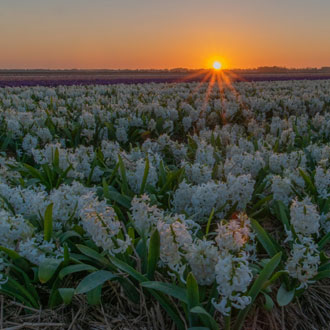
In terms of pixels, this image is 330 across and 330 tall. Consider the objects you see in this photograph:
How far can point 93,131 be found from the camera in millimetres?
7844

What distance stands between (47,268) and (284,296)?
1.49 meters

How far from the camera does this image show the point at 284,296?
2.42 meters

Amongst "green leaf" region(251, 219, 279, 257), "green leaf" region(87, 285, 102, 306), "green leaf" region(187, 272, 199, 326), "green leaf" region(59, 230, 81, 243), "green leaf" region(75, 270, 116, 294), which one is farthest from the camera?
"green leaf" region(251, 219, 279, 257)

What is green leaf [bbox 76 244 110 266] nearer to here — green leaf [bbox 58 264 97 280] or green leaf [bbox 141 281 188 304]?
green leaf [bbox 58 264 97 280]

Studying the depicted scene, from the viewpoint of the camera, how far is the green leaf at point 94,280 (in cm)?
226

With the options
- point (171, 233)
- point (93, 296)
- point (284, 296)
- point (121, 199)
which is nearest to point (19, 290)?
point (93, 296)

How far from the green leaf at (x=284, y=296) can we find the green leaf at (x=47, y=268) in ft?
4.56

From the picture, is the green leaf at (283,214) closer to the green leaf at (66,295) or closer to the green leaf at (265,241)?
the green leaf at (265,241)

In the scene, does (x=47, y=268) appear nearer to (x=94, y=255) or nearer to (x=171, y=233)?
(x=94, y=255)

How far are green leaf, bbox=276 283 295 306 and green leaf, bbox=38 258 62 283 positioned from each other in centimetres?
139

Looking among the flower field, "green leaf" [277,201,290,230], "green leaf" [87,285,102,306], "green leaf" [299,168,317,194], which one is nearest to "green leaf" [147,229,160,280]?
the flower field

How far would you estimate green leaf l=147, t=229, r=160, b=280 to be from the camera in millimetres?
2406

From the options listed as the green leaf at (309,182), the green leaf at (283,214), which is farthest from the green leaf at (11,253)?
the green leaf at (309,182)

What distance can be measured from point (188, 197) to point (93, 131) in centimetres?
473
